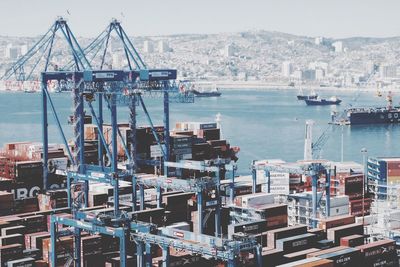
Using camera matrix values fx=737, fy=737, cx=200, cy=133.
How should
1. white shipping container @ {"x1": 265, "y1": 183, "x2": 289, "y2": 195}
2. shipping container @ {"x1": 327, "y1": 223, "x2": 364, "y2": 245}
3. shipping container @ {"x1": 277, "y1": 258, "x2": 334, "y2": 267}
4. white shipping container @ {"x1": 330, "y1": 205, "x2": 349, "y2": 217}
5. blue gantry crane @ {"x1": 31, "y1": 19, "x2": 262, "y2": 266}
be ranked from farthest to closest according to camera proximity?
white shipping container @ {"x1": 265, "y1": 183, "x2": 289, "y2": 195} < white shipping container @ {"x1": 330, "y1": 205, "x2": 349, "y2": 217} < shipping container @ {"x1": 327, "y1": 223, "x2": 364, "y2": 245} < shipping container @ {"x1": 277, "y1": 258, "x2": 334, "y2": 267} < blue gantry crane @ {"x1": 31, "y1": 19, "x2": 262, "y2": 266}

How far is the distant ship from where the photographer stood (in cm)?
7919

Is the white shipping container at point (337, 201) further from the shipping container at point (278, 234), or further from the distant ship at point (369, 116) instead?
the distant ship at point (369, 116)

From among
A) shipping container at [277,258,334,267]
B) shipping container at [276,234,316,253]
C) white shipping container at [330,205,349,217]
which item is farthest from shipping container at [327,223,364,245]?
white shipping container at [330,205,349,217]

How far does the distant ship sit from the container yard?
44.6m

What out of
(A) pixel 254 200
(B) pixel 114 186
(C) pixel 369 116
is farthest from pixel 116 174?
(C) pixel 369 116

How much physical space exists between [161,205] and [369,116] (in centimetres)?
→ 5923

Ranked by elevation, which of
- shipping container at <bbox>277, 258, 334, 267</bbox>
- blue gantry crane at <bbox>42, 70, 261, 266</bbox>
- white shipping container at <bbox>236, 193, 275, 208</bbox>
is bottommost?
shipping container at <bbox>277, 258, 334, 267</bbox>

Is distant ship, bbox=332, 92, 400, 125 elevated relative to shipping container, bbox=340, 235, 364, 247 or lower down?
elevated

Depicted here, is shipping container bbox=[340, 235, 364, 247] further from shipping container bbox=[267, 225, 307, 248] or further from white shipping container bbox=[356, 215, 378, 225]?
white shipping container bbox=[356, 215, 378, 225]

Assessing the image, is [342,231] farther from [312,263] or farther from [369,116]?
[369,116]

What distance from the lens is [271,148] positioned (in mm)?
58938

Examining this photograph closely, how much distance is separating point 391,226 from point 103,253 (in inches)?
384

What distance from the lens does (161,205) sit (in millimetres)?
24500

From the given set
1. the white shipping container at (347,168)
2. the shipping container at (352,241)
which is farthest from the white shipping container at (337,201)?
the white shipping container at (347,168)
